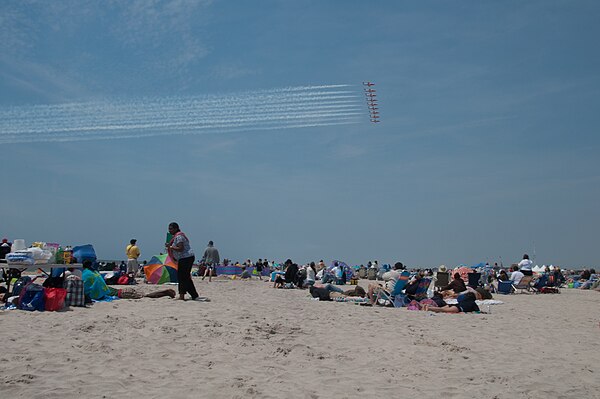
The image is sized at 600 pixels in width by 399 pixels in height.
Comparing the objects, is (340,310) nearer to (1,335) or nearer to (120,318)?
(120,318)

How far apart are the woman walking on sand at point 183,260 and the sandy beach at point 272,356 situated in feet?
1.99

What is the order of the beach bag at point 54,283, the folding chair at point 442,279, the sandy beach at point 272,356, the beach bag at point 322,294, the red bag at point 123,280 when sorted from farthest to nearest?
the folding chair at point 442,279
the red bag at point 123,280
the beach bag at point 322,294
the beach bag at point 54,283
the sandy beach at point 272,356

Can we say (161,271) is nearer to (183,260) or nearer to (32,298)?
(183,260)

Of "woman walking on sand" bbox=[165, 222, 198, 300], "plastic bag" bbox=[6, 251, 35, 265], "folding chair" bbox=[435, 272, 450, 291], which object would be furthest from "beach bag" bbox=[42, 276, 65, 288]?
"folding chair" bbox=[435, 272, 450, 291]

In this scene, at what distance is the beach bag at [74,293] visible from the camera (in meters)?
8.68

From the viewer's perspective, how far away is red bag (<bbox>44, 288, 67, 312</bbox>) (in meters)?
8.09

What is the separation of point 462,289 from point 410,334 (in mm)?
6943

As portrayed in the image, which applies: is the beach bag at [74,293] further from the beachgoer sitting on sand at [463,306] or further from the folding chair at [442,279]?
the folding chair at [442,279]

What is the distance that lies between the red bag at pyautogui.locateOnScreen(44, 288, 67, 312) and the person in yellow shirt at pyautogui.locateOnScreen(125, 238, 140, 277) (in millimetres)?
8649

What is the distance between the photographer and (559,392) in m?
5.30

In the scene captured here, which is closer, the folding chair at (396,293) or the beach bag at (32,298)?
the beach bag at (32,298)

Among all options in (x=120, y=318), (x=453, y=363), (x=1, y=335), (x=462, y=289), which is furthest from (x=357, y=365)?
(x=462, y=289)

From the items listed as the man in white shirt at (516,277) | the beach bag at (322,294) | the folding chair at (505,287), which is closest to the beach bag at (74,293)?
the beach bag at (322,294)

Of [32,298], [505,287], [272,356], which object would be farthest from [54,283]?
[505,287]
